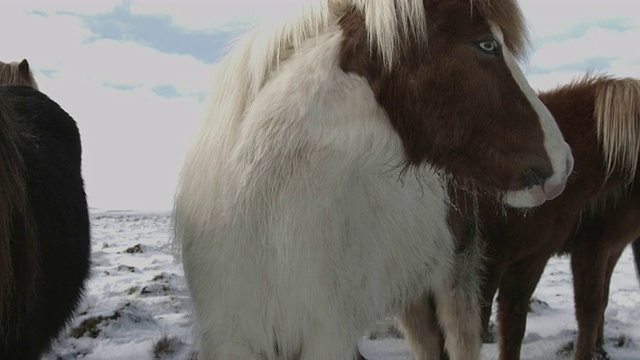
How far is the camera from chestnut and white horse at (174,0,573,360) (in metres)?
1.93

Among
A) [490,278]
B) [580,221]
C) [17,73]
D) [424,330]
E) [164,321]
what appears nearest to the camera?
[424,330]

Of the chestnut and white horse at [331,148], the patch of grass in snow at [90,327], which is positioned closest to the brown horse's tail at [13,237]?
the chestnut and white horse at [331,148]

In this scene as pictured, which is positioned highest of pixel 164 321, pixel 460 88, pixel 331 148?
pixel 460 88

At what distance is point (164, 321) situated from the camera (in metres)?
4.66

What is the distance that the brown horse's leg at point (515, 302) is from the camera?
398cm

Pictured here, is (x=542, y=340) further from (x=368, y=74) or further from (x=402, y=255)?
(x=368, y=74)

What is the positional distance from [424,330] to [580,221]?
1768 millimetres

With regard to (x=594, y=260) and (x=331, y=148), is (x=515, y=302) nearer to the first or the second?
(x=594, y=260)

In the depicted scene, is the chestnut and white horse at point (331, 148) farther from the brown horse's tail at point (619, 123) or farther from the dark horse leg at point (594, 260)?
the dark horse leg at point (594, 260)

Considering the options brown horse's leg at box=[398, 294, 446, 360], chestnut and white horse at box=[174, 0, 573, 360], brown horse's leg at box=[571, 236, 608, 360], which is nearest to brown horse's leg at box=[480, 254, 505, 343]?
brown horse's leg at box=[398, 294, 446, 360]

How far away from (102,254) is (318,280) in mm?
6282

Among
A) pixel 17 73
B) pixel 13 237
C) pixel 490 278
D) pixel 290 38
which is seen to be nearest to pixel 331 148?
pixel 290 38

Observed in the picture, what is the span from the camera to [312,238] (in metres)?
2.01

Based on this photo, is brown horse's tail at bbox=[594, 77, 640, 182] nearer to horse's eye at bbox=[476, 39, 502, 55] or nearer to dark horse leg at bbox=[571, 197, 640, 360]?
dark horse leg at bbox=[571, 197, 640, 360]
